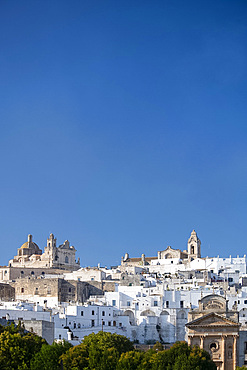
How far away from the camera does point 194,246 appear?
12662 centimetres

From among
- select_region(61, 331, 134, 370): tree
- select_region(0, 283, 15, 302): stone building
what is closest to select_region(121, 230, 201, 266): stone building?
select_region(0, 283, 15, 302): stone building

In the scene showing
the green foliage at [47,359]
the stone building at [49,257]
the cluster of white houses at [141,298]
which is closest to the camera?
the green foliage at [47,359]

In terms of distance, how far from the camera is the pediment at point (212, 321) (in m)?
75.8

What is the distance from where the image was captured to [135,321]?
9319 cm

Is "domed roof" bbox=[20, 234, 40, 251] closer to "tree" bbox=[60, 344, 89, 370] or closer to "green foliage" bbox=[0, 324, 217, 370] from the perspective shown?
"green foliage" bbox=[0, 324, 217, 370]

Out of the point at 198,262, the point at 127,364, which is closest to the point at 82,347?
the point at 127,364

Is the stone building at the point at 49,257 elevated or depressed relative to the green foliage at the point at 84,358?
elevated

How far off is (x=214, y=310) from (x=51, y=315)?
19.3 meters

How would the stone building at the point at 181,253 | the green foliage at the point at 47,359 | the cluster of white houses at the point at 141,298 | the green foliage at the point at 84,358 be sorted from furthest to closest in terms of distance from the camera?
the stone building at the point at 181,253 → the cluster of white houses at the point at 141,298 → the green foliage at the point at 84,358 → the green foliage at the point at 47,359

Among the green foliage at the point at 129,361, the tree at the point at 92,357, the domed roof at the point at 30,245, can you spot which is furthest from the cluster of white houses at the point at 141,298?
the green foliage at the point at 129,361

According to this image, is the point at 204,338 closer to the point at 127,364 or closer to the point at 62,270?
the point at 127,364

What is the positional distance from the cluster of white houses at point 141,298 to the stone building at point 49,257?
18cm

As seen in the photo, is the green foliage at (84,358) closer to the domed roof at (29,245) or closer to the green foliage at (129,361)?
the green foliage at (129,361)

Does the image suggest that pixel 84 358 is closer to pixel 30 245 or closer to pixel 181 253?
pixel 181 253
